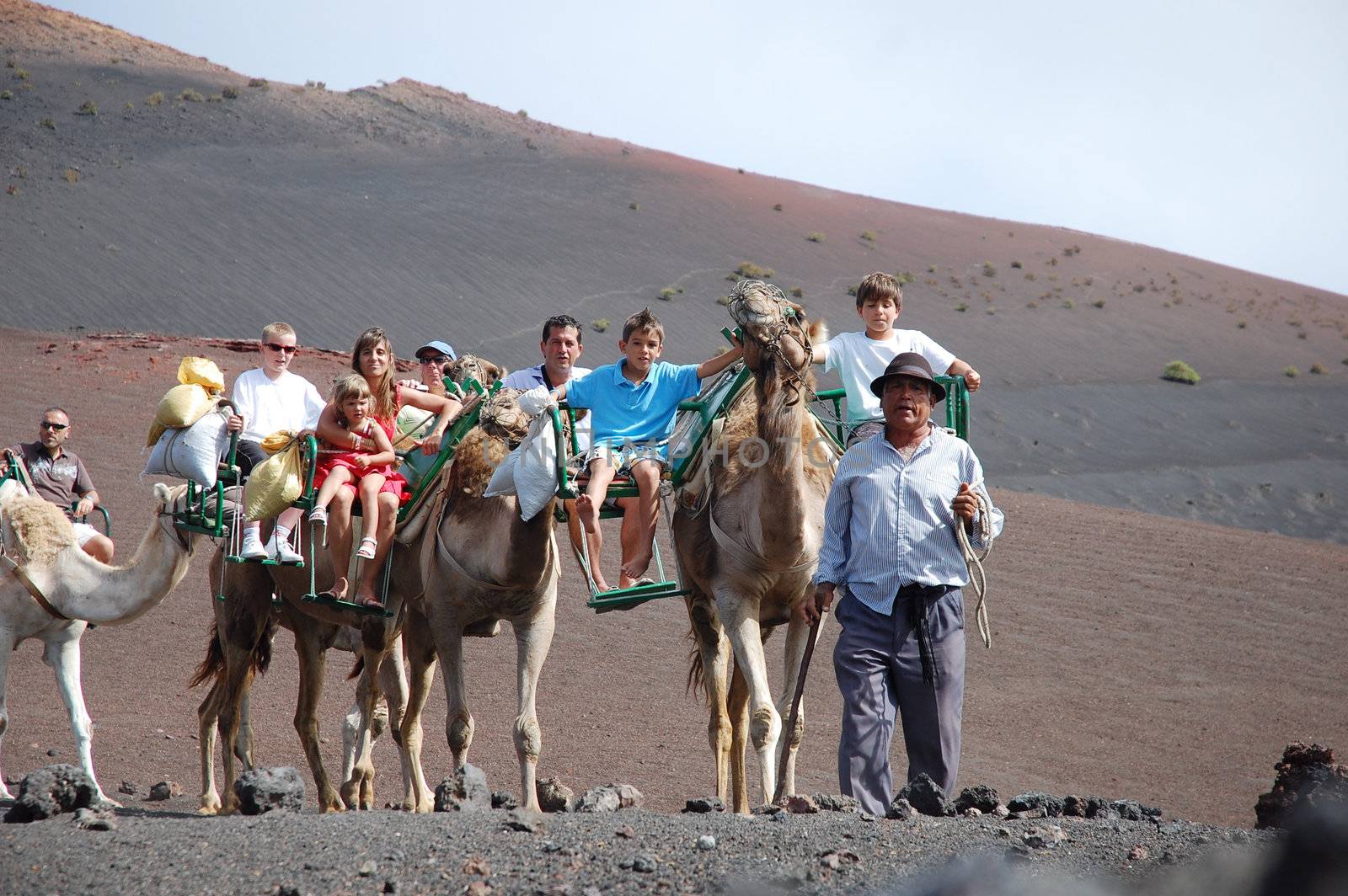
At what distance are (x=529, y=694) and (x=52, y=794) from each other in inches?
99.2

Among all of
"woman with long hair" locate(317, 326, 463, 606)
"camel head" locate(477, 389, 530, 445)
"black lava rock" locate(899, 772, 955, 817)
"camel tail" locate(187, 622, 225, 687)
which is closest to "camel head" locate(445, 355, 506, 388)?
"woman with long hair" locate(317, 326, 463, 606)

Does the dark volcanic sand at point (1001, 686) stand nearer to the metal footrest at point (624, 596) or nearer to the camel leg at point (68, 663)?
the camel leg at point (68, 663)

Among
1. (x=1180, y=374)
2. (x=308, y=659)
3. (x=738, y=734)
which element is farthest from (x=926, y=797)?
(x=1180, y=374)

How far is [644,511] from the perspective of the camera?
777cm

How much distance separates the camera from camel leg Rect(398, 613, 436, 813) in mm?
8281

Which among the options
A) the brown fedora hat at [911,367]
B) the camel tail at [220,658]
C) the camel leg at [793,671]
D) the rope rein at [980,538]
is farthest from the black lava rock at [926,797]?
the camel tail at [220,658]

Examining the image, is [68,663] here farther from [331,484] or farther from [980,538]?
[980,538]

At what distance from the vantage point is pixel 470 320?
4497 cm

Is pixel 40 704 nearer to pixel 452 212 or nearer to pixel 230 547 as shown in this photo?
pixel 230 547

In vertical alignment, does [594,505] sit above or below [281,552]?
above

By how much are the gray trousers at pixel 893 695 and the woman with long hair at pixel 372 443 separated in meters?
3.27

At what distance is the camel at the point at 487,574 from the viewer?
741 cm

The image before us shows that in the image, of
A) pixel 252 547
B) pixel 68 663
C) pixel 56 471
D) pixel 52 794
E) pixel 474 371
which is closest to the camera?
pixel 52 794

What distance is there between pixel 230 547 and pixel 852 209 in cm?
7133
